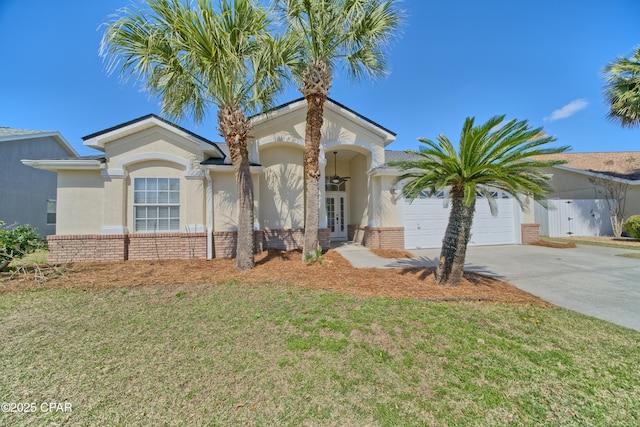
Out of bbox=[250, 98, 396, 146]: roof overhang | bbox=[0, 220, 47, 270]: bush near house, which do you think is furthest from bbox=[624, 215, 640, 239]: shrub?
bbox=[0, 220, 47, 270]: bush near house

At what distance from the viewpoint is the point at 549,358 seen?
10.8ft

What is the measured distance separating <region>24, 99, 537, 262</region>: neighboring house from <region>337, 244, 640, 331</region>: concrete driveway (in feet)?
6.74

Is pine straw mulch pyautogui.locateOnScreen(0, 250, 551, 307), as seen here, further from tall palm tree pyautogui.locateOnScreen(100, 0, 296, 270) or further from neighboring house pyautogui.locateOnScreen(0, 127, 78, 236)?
neighboring house pyautogui.locateOnScreen(0, 127, 78, 236)

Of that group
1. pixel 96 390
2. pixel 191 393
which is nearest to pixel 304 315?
pixel 191 393

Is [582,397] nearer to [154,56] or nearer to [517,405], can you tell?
[517,405]

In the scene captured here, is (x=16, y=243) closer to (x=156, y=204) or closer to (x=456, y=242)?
(x=156, y=204)

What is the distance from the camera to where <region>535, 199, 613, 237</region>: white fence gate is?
1605cm

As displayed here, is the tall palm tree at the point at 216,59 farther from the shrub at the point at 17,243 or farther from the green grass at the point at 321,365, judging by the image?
the shrub at the point at 17,243

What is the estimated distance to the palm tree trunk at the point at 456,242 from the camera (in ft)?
18.5

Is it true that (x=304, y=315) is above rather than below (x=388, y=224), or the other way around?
below

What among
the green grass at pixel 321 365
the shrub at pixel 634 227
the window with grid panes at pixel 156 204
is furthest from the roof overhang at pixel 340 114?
the shrub at pixel 634 227

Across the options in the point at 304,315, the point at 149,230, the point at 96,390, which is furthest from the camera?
the point at 149,230

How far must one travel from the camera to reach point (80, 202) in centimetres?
913

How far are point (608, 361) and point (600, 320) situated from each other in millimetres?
1620
